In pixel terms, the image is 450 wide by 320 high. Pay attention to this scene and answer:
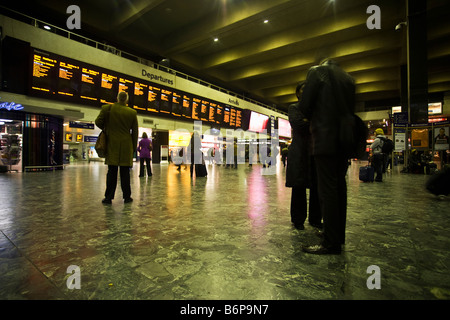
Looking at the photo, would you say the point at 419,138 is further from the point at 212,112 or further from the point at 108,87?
the point at 108,87

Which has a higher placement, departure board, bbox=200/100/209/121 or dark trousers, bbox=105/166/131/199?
departure board, bbox=200/100/209/121

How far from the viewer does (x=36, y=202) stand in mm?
3486

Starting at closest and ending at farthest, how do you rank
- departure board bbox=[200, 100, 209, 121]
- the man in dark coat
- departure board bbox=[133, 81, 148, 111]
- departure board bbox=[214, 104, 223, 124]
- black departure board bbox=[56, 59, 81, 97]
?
1. the man in dark coat
2. black departure board bbox=[56, 59, 81, 97]
3. departure board bbox=[133, 81, 148, 111]
4. departure board bbox=[200, 100, 209, 121]
5. departure board bbox=[214, 104, 223, 124]

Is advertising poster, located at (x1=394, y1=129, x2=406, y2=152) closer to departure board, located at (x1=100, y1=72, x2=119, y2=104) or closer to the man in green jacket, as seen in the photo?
the man in green jacket

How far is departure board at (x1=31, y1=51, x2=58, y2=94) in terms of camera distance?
329 inches

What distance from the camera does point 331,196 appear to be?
180cm

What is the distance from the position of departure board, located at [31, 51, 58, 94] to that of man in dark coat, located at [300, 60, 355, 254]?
10.2m

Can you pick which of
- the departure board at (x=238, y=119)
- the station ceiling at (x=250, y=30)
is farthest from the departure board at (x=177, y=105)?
the departure board at (x=238, y=119)

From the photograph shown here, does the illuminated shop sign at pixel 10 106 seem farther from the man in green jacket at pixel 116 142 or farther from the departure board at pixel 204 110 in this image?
the departure board at pixel 204 110

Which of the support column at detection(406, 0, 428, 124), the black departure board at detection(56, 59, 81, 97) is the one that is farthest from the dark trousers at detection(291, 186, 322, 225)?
the black departure board at detection(56, 59, 81, 97)

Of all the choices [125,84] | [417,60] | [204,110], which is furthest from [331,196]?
[204,110]

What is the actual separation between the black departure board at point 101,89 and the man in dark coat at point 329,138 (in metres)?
10.3
